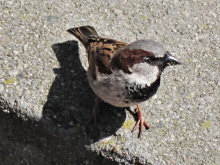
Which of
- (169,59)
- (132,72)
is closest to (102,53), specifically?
(132,72)

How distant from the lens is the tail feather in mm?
3142

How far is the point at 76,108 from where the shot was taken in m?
2.85

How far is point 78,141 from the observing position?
268cm

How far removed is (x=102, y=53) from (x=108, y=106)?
41 cm

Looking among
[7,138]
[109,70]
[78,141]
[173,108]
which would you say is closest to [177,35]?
[173,108]

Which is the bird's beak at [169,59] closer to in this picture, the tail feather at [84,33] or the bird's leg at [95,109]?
the bird's leg at [95,109]

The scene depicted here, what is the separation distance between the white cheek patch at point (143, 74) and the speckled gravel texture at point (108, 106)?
1.37 feet

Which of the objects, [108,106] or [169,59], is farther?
[108,106]

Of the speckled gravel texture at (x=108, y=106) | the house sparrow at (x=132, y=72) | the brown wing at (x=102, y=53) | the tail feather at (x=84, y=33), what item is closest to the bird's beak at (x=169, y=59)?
the house sparrow at (x=132, y=72)

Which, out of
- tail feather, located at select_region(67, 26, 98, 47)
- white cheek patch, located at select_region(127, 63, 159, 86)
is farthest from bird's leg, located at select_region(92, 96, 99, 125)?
tail feather, located at select_region(67, 26, 98, 47)

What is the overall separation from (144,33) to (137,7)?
350 millimetres

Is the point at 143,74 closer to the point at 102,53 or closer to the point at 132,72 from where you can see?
the point at 132,72

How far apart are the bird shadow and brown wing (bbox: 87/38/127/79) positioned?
0.78 feet

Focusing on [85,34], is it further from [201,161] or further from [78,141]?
[201,161]
